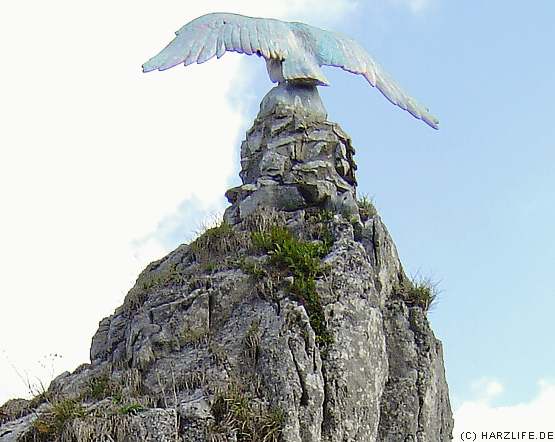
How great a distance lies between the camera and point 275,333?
11.2 meters

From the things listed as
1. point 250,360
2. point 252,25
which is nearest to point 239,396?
point 250,360

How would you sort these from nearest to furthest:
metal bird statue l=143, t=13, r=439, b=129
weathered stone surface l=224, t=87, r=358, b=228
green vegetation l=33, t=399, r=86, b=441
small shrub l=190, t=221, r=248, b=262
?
green vegetation l=33, t=399, r=86, b=441 < small shrub l=190, t=221, r=248, b=262 < metal bird statue l=143, t=13, r=439, b=129 < weathered stone surface l=224, t=87, r=358, b=228

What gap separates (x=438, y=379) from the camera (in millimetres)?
12742

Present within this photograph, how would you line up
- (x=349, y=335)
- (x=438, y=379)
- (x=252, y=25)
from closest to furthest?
(x=349, y=335), (x=438, y=379), (x=252, y=25)

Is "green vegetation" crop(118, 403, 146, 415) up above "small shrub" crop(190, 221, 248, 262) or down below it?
below

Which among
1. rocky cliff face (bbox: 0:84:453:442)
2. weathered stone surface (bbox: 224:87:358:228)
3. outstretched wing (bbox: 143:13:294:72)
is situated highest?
outstretched wing (bbox: 143:13:294:72)

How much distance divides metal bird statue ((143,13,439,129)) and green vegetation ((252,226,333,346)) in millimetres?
2405

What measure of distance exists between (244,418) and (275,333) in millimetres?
1145

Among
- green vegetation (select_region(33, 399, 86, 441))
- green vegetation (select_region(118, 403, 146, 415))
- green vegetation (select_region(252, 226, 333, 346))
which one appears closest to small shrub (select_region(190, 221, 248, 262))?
green vegetation (select_region(252, 226, 333, 346))

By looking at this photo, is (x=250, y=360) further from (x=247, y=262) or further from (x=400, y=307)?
(x=400, y=307)

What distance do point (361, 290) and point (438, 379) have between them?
1.62 metres

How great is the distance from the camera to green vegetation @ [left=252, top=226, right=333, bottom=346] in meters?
11.5

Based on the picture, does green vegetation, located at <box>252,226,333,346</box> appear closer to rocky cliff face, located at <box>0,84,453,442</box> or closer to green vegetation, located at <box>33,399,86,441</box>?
Answer: rocky cliff face, located at <box>0,84,453,442</box>

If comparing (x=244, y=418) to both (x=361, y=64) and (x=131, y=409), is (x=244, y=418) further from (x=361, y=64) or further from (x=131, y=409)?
(x=361, y=64)
